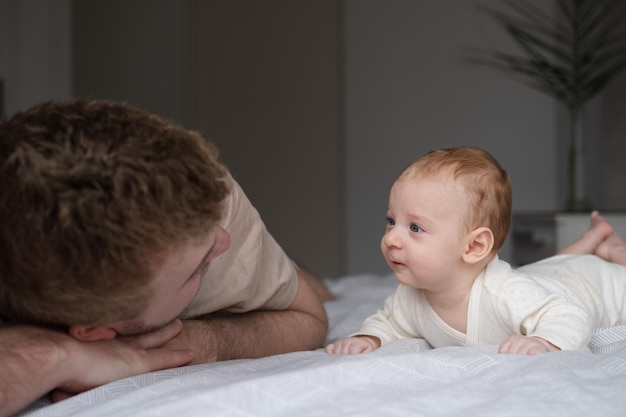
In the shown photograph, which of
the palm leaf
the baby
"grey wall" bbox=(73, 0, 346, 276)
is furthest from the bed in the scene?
"grey wall" bbox=(73, 0, 346, 276)

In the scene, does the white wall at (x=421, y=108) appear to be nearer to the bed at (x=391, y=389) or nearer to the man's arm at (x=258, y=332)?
the man's arm at (x=258, y=332)

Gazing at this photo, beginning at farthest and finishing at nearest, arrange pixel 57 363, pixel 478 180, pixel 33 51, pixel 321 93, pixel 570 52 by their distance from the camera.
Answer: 1. pixel 321 93
2. pixel 570 52
3. pixel 33 51
4. pixel 478 180
5. pixel 57 363

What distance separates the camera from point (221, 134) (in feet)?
18.5

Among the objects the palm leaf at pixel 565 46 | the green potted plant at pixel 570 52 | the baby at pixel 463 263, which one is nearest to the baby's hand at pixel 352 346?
the baby at pixel 463 263

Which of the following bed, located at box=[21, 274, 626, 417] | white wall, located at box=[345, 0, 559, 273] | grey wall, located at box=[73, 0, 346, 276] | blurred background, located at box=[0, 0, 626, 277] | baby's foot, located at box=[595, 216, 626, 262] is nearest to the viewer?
bed, located at box=[21, 274, 626, 417]

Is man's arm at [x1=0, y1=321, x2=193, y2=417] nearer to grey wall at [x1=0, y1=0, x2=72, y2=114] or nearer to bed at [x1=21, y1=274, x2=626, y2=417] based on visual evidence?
bed at [x1=21, y1=274, x2=626, y2=417]

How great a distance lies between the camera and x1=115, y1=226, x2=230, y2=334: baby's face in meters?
0.98

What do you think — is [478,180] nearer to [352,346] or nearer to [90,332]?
[352,346]

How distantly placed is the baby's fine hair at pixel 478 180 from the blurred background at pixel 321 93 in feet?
9.33

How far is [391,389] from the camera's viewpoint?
0.91 meters

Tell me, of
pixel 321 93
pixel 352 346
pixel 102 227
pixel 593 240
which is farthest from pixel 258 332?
pixel 321 93

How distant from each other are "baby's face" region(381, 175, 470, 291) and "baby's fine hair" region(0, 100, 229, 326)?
370mm

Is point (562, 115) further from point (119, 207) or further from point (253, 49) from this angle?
point (119, 207)

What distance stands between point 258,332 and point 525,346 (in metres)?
0.51
